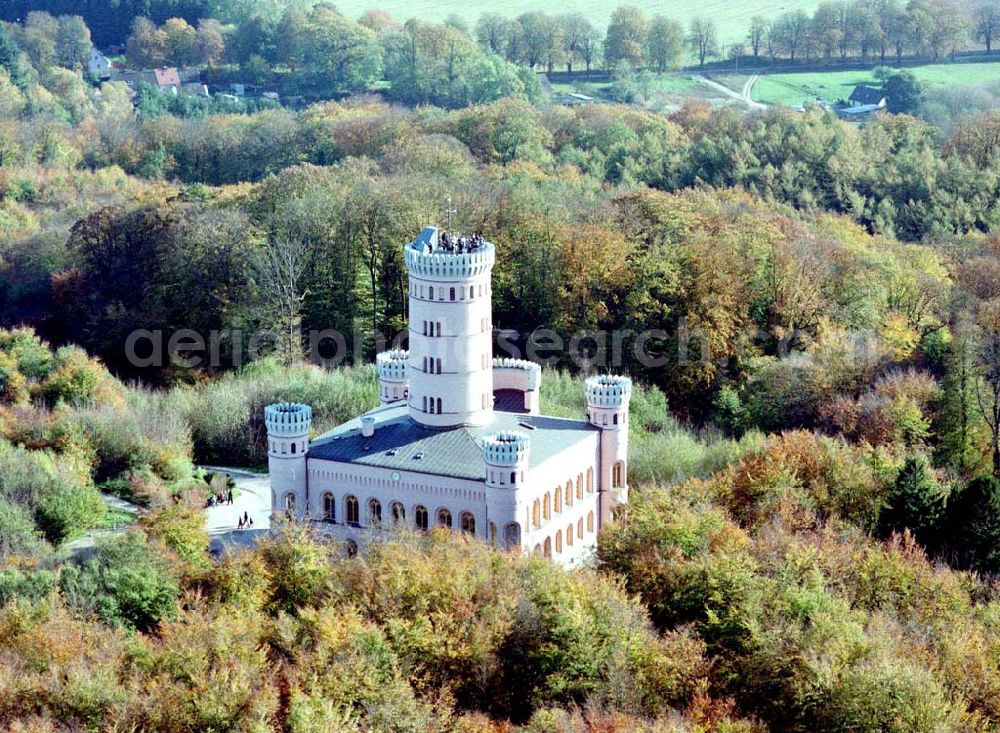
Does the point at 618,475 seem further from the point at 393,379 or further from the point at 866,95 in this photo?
the point at 866,95

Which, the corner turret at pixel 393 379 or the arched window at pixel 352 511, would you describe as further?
the corner turret at pixel 393 379

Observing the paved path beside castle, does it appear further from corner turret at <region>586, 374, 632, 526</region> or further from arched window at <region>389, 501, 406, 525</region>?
corner turret at <region>586, 374, 632, 526</region>

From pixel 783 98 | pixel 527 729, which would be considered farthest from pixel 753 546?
pixel 783 98

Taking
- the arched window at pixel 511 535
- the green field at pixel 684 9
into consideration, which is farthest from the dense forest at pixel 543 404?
the green field at pixel 684 9

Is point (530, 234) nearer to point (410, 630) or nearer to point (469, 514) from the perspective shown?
point (469, 514)

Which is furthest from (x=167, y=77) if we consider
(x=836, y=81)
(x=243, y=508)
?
→ (x=243, y=508)

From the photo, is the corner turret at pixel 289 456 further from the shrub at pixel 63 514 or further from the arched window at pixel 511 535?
the shrub at pixel 63 514

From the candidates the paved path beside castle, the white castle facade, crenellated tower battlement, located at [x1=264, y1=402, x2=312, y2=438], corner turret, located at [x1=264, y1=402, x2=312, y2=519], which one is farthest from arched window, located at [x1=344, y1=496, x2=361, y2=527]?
the paved path beside castle
